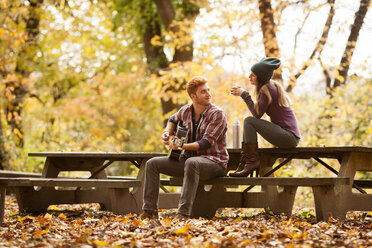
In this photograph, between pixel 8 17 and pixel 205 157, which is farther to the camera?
pixel 8 17

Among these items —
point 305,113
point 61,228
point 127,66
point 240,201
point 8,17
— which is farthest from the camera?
point 127,66

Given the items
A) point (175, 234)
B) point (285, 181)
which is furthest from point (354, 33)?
point (175, 234)

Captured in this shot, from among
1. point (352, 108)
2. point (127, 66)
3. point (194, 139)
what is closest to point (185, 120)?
point (194, 139)

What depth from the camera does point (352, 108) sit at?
14.1m

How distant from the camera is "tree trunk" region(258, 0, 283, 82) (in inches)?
456

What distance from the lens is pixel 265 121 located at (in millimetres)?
6379

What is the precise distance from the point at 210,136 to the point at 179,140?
13.7 inches

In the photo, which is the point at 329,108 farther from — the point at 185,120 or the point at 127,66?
the point at 127,66

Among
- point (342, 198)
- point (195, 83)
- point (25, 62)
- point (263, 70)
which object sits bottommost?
point (342, 198)

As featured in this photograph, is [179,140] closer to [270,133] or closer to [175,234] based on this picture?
[270,133]

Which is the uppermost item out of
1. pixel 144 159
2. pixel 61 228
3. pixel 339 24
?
pixel 339 24

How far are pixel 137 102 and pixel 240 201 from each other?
61.4ft

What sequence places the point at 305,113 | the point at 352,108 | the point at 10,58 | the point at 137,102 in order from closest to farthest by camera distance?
the point at 352,108 → the point at 10,58 → the point at 305,113 → the point at 137,102

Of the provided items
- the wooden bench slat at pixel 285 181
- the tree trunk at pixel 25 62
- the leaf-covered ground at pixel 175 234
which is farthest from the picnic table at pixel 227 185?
the tree trunk at pixel 25 62
